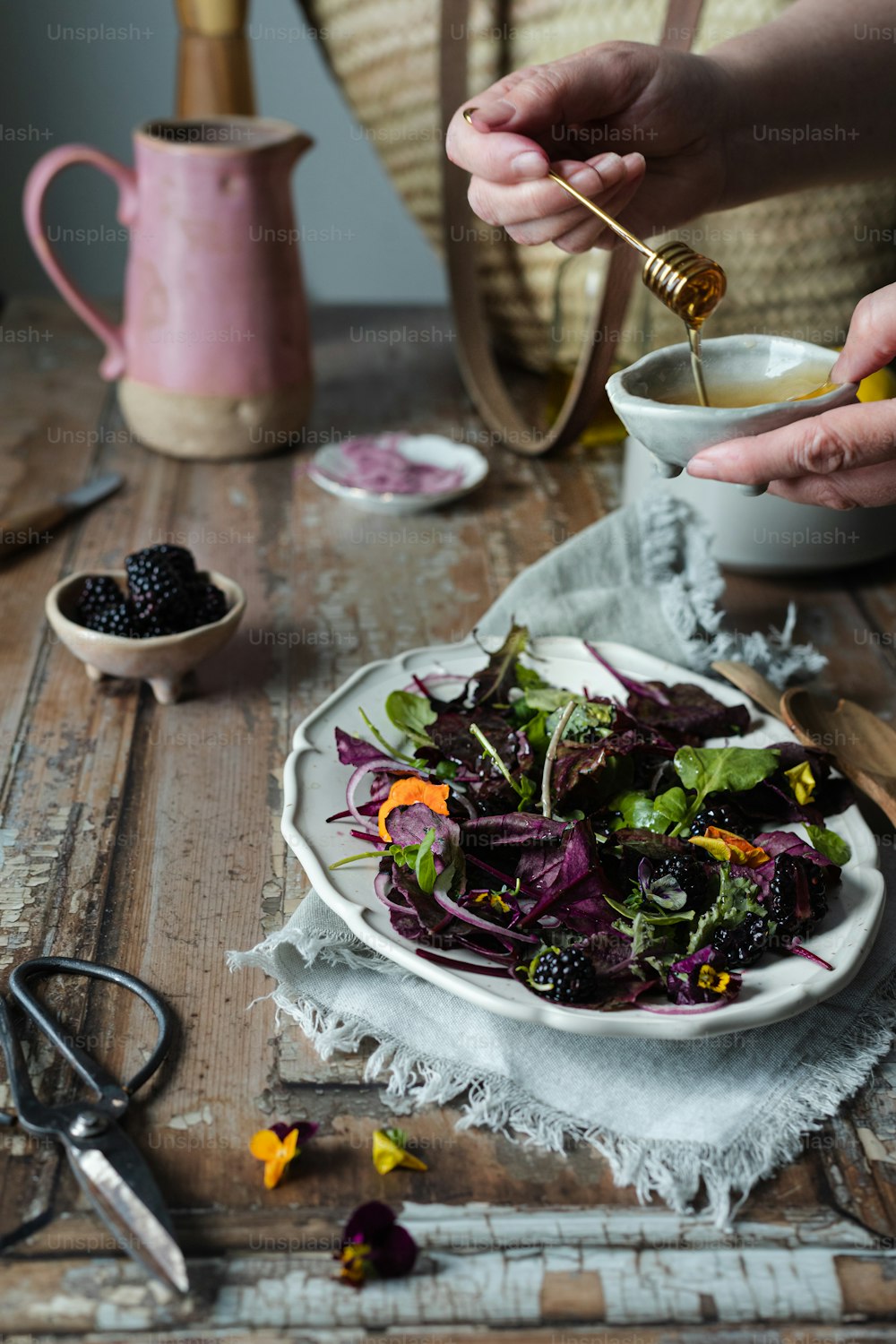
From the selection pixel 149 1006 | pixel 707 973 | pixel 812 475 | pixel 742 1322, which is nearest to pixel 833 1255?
pixel 742 1322

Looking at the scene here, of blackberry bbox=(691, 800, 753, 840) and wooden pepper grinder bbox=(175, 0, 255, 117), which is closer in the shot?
blackberry bbox=(691, 800, 753, 840)

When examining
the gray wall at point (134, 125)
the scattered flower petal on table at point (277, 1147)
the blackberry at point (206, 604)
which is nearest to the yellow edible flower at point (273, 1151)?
the scattered flower petal on table at point (277, 1147)

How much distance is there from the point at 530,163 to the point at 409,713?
1.66 feet

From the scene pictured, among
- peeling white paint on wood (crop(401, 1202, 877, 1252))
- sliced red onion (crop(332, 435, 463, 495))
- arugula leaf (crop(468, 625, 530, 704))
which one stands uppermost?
arugula leaf (crop(468, 625, 530, 704))

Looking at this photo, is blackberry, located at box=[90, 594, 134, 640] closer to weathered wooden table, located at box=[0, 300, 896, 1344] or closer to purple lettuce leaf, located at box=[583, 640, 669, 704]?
weathered wooden table, located at box=[0, 300, 896, 1344]

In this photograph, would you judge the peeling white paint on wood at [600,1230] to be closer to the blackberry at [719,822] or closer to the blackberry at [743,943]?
the blackberry at [743,943]

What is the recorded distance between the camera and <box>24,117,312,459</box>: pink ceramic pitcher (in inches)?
65.2

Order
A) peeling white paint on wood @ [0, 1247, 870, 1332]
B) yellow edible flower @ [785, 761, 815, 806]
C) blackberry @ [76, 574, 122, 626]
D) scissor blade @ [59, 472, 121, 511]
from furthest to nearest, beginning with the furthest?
scissor blade @ [59, 472, 121, 511] → blackberry @ [76, 574, 122, 626] → yellow edible flower @ [785, 761, 815, 806] → peeling white paint on wood @ [0, 1247, 870, 1332]

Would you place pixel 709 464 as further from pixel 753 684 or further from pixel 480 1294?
pixel 480 1294

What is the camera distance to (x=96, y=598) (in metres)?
1.23

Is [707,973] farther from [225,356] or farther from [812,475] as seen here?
[225,356]

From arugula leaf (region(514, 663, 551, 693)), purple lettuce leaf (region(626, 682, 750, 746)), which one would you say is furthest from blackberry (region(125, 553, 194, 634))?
purple lettuce leaf (region(626, 682, 750, 746))

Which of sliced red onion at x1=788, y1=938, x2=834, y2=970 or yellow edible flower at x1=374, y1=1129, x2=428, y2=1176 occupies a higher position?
sliced red onion at x1=788, y1=938, x2=834, y2=970

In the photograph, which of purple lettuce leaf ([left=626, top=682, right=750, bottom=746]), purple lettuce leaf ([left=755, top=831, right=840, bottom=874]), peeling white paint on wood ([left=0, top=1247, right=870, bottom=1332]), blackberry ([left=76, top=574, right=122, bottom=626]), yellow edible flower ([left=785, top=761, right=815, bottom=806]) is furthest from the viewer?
blackberry ([left=76, top=574, right=122, bottom=626])
